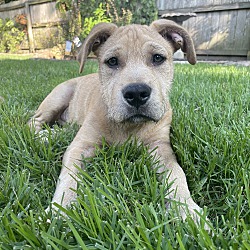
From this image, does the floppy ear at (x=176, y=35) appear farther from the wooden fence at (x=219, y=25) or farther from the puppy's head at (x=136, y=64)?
the wooden fence at (x=219, y=25)

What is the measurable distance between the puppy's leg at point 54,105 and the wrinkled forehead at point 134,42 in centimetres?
125

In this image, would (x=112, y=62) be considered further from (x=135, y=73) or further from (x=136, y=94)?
(x=136, y=94)

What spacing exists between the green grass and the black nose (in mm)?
380

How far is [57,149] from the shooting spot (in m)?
2.49

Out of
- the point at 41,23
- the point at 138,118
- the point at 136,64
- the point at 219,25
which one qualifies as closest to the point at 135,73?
the point at 136,64

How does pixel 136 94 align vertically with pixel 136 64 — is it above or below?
below

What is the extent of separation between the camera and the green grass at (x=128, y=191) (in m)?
1.27

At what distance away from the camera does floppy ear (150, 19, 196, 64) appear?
9.75 feet

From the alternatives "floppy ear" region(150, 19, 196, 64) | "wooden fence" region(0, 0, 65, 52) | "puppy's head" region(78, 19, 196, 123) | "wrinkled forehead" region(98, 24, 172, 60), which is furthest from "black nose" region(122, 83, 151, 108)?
"wooden fence" region(0, 0, 65, 52)

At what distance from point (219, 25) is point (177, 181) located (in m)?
11.2

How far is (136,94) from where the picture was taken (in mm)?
2180

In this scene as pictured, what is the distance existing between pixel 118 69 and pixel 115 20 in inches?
406

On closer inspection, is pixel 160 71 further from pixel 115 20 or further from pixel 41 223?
pixel 115 20

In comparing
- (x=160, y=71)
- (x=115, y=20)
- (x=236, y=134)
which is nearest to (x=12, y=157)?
(x=160, y=71)
